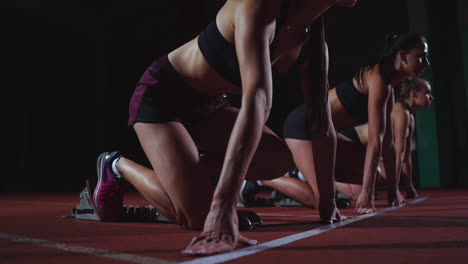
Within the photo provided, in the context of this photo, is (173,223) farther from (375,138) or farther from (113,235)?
(375,138)

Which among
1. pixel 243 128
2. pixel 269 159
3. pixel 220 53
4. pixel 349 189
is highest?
pixel 220 53

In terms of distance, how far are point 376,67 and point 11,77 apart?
7.09 metres

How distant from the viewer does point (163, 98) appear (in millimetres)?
1607

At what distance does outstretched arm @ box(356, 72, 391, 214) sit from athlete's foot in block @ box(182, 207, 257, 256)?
4.40 ft

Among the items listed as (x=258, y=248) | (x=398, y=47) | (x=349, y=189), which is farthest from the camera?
(x=349, y=189)

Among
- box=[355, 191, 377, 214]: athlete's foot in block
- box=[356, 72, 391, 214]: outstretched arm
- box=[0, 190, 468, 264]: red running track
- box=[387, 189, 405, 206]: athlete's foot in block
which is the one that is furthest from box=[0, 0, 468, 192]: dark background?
box=[0, 190, 468, 264]: red running track

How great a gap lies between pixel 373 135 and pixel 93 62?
6736 millimetres

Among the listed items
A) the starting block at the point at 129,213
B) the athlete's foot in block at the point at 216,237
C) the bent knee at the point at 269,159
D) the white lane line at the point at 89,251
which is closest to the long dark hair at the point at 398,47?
the bent knee at the point at 269,159

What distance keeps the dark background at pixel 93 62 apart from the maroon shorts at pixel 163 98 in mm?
5144

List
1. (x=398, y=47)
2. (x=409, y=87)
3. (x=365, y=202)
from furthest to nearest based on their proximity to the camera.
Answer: (x=409, y=87) → (x=398, y=47) → (x=365, y=202)

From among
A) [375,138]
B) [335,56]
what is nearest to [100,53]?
[335,56]

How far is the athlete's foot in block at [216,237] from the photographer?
89 cm

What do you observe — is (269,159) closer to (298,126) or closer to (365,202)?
(365,202)

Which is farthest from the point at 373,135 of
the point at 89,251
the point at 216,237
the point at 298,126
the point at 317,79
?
the point at 89,251
